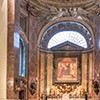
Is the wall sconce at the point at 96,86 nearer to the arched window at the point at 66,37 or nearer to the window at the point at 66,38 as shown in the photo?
the arched window at the point at 66,37

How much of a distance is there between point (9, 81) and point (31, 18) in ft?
34.8

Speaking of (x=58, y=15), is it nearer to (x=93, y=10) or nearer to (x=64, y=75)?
(x=93, y=10)

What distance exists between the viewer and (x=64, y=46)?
24.2 metres

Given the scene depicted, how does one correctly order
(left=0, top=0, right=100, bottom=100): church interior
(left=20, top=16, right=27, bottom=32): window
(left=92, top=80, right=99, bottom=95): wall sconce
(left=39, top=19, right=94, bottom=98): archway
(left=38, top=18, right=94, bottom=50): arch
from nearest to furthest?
1. (left=20, top=16, right=27, bottom=32): window
2. (left=0, top=0, right=100, bottom=100): church interior
3. (left=92, top=80, right=99, bottom=95): wall sconce
4. (left=38, top=18, right=94, bottom=50): arch
5. (left=39, top=19, right=94, bottom=98): archway

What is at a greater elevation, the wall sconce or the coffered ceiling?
the coffered ceiling

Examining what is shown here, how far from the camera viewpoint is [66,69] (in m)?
24.3

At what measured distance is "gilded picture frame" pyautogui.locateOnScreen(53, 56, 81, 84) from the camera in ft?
78.6

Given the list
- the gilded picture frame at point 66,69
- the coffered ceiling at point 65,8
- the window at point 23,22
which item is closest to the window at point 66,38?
the gilded picture frame at point 66,69

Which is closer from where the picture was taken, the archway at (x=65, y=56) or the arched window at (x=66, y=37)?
the archway at (x=65, y=56)

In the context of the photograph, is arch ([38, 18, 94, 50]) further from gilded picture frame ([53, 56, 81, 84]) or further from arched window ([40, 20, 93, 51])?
gilded picture frame ([53, 56, 81, 84])

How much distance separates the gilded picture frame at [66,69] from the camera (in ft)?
78.6

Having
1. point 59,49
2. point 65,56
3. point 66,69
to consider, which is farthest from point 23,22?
point 66,69

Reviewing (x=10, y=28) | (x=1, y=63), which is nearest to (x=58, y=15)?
(x=10, y=28)

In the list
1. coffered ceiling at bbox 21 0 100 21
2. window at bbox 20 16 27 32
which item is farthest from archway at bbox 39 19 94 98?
window at bbox 20 16 27 32
